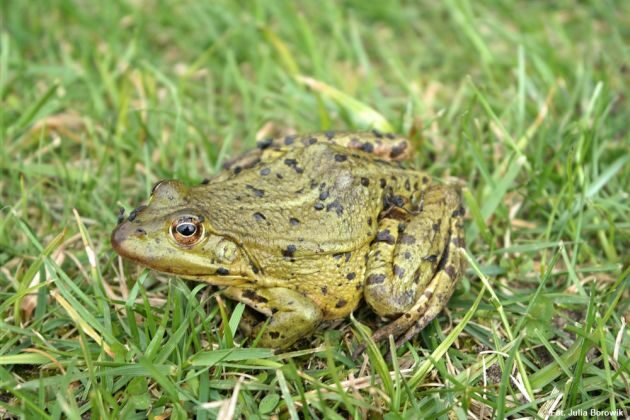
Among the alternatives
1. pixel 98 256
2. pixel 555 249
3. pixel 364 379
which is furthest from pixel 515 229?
pixel 98 256

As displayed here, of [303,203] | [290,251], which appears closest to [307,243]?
[290,251]

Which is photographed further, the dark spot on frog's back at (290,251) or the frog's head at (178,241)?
the dark spot on frog's back at (290,251)

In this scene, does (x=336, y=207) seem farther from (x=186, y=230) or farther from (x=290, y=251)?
(x=186, y=230)

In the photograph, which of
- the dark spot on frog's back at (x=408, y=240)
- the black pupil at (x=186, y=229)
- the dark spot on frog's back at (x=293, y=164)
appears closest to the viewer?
the black pupil at (x=186, y=229)

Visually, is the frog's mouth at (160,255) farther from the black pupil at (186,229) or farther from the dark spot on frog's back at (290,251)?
the dark spot on frog's back at (290,251)

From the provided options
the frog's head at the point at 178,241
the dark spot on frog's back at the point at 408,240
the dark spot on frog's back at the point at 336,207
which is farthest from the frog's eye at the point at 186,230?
the dark spot on frog's back at the point at 408,240

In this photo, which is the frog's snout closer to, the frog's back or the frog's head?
the frog's head

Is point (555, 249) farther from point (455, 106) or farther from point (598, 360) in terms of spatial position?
point (455, 106)
